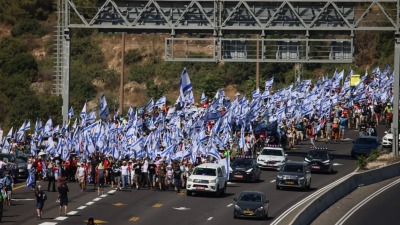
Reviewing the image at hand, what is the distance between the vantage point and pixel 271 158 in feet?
198

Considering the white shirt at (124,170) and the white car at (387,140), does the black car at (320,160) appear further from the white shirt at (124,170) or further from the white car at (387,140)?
the white shirt at (124,170)

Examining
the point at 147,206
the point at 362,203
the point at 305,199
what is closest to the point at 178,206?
the point at 147,206

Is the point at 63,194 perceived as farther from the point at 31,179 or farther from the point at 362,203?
the point at 362,203

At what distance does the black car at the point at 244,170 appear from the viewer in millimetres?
55344

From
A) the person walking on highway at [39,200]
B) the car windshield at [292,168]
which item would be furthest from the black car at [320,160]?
the person walking on highway at [39,200]

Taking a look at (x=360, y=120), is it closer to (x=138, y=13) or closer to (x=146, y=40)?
(x=138, y=13)

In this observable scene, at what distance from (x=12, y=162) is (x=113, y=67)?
70.4m

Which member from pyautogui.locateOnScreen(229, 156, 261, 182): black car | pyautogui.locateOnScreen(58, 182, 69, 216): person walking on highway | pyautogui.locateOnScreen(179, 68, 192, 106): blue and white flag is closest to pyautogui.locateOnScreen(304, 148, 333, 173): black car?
pyautogui.locateOnScreen(229, 156, 261, 182): black car

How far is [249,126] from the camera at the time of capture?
65.4 meters

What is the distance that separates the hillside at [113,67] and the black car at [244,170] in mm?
43932

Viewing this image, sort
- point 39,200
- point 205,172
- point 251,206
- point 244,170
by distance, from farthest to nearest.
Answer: point 244,170 < point 205,172 < point 251,206 < point 39,200

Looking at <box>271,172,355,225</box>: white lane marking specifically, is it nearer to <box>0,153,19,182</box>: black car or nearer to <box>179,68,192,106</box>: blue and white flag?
<box>179,68,192,106</box>: blue and white flag

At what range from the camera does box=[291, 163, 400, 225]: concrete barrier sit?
44.2 m

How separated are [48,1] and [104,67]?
68.5ft
